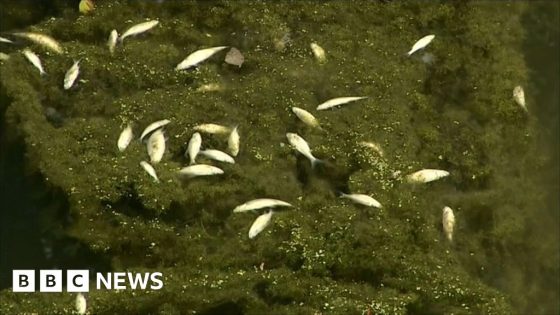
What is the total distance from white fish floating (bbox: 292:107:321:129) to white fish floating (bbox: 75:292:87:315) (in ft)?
4.80

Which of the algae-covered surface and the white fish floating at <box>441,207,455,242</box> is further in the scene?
the white fish floating at <box>441,207,455,242</box>

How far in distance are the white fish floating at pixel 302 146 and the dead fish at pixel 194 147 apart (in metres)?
0.49

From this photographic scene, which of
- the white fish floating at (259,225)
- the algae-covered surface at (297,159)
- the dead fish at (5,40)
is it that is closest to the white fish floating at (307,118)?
the algae-covered surface at (297,159)

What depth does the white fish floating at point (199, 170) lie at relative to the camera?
342cm

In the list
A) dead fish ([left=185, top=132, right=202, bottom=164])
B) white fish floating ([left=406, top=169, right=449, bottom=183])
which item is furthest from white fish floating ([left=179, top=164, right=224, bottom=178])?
white fish floating ([left=406, top=169, right=449, bottom=183])

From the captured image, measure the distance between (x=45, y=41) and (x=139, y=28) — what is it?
54 centimetres

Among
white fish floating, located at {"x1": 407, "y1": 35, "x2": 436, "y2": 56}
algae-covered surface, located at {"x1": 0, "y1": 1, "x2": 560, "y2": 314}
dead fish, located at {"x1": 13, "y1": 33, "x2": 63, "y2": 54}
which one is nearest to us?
algae-covered surface, located at {"x1": 0, "y1": 1, "x2": 560, "y2": 314}

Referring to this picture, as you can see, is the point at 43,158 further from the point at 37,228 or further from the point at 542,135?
the point at 542,135

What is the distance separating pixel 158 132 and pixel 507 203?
1948 millimetres

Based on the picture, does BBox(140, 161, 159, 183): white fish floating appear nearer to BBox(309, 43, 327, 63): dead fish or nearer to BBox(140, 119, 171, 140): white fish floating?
BBox(140, 119, 171, 140): white fish floating

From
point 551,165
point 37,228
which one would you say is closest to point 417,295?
point 551,165

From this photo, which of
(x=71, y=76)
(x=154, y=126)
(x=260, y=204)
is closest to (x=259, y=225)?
(x=260, y=204)

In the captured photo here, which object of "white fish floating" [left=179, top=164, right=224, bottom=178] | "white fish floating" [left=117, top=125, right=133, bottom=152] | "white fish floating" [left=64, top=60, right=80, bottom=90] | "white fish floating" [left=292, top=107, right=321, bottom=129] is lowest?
"white fish floating" [left=179, top=164, right=224, bottom=178]

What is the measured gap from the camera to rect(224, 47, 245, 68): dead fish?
3824 mm
